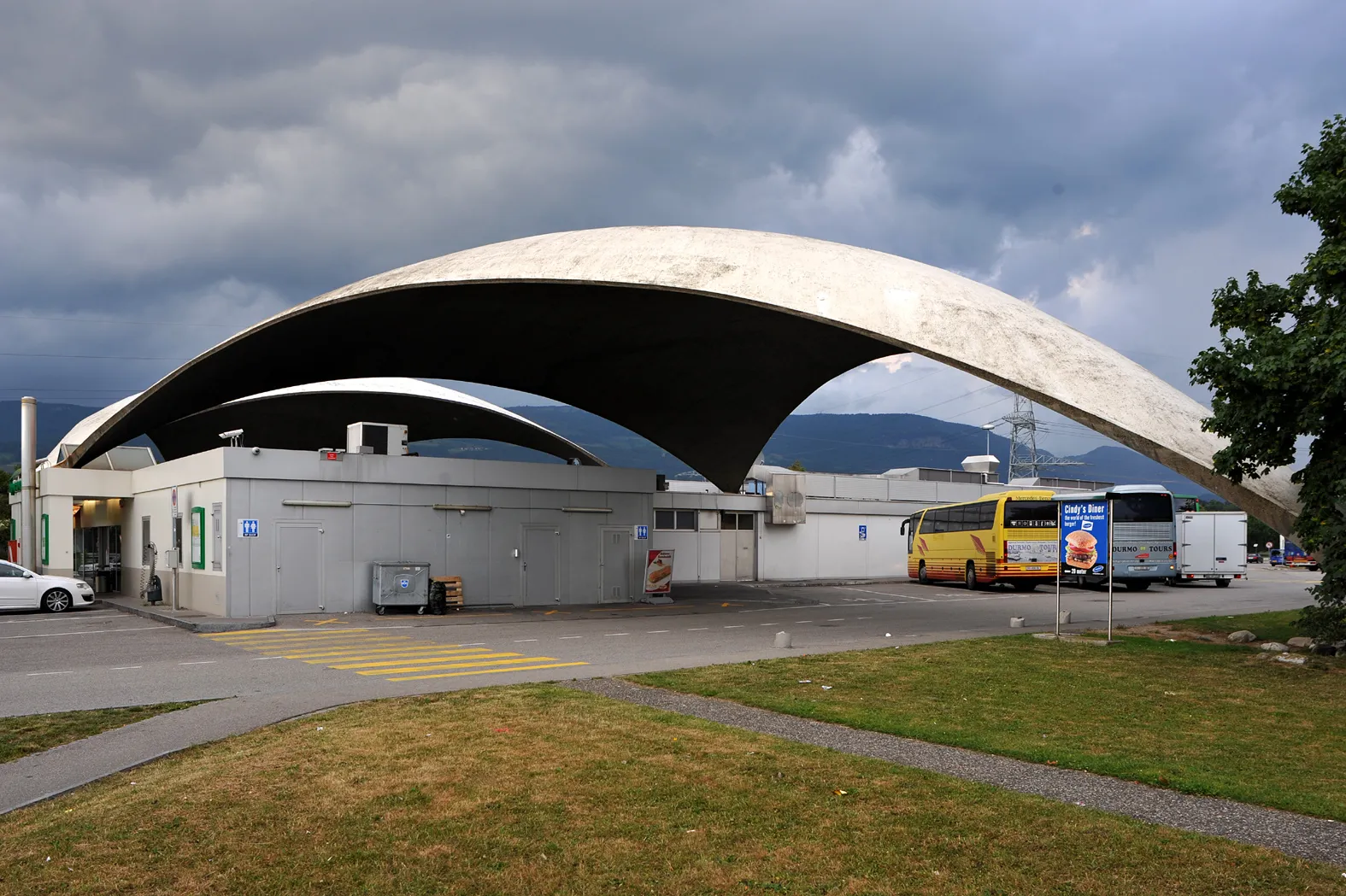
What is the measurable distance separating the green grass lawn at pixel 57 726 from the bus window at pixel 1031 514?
3308cm

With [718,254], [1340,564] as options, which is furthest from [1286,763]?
[718,254]

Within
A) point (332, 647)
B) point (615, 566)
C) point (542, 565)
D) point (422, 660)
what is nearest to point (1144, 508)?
point (615, 566)

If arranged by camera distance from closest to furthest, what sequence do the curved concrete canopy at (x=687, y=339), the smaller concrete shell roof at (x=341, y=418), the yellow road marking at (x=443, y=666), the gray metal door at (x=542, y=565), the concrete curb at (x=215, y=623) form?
the yellow road marking at (x=443, y=666) → the curved concrete canopy at (x=687, y=339) → the concrete curb at (x=215, y=623) → the gray metal door at (x=542, y=565) → the smaller concrete shell roof at (x=341, y=418)

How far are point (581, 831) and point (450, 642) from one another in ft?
45.0

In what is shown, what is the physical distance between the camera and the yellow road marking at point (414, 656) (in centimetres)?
1659

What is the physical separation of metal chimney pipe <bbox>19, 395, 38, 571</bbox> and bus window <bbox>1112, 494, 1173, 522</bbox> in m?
37.9

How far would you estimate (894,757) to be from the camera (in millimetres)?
9094

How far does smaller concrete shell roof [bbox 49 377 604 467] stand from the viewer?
140 ft

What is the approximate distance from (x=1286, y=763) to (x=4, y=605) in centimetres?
2957

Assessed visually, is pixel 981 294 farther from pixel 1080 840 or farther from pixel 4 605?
pixel 4 605

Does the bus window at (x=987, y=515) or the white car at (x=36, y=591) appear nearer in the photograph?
the white car at (x=36, y=591)

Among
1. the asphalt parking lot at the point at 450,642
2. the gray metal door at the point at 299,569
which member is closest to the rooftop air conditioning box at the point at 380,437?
the gray metal door at the point at 299,569

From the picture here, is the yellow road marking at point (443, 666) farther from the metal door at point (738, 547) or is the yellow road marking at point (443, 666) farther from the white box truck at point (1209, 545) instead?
the white box truck at point (1209, 545)

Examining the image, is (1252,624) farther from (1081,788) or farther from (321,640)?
(321,640)
